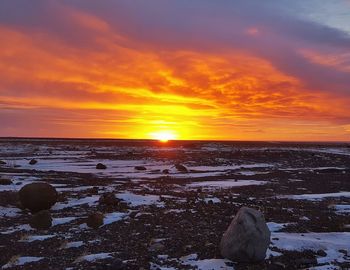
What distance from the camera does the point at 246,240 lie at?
11.9 meters

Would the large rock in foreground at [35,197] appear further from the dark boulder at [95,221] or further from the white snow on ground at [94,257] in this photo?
the white snow on ground at [94,257]

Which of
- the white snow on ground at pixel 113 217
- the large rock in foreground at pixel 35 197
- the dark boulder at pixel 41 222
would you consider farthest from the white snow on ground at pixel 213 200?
the dark boulder at pixel 41 222

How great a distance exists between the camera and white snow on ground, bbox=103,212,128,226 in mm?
16606

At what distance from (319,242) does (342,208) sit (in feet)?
25.6

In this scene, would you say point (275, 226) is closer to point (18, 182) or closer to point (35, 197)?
point (35, 197)

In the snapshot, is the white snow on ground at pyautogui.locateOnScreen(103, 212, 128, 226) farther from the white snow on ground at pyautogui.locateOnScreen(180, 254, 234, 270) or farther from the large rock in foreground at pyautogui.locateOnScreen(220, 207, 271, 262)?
the large rock in foreground at pyautogui.locateOnScreen(220, 207, 271, 262)

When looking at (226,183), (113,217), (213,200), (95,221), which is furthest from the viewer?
(226,183)

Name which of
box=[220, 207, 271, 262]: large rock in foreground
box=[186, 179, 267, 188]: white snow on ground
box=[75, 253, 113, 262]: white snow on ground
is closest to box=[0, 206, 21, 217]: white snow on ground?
box=[75, 253, 113, 262]: white snow on ground

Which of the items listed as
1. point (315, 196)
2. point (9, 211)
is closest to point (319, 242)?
point (315, 196)

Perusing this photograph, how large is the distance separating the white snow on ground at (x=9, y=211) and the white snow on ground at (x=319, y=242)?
10.7 m

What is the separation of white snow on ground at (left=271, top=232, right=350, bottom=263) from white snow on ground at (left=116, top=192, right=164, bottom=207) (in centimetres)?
747

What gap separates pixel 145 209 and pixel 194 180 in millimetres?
13134

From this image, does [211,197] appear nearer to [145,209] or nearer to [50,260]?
[145,209]

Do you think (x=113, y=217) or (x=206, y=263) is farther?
(x=113, y=217)
